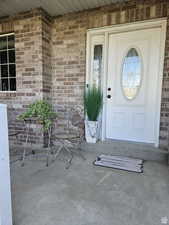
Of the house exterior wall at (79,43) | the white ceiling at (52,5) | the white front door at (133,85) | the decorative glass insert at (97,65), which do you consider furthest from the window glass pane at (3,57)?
the white front door at (133,85)

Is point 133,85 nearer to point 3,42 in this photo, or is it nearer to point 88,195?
point 88,195

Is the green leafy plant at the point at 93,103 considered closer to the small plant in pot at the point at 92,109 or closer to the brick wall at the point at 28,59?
the small plant in pot at the point at 92,109

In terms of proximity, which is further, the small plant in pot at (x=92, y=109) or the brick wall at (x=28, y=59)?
the brick wall at (x=28, y=59)

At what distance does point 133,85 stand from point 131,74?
0.65ft

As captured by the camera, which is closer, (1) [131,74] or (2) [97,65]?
(1) [131,74]

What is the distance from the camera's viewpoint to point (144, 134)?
2918 millimetres

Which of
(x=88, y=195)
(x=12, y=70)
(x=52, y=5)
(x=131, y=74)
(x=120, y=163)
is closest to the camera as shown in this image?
(x=88, y=195)

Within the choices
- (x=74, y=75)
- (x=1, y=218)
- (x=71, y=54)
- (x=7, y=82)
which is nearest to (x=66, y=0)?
(x=71, y=54)

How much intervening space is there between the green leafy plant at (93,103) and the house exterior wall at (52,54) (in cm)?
27

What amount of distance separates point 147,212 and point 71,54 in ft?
8.97

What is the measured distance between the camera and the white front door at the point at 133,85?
2.75m

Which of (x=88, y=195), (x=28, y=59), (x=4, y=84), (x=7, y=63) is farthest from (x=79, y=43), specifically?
(x=88, y=195)

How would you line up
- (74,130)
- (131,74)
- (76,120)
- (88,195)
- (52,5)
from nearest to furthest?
(88,195), (52,5), (131,74), (76,120), (74,130)

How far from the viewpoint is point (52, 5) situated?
110 inches
